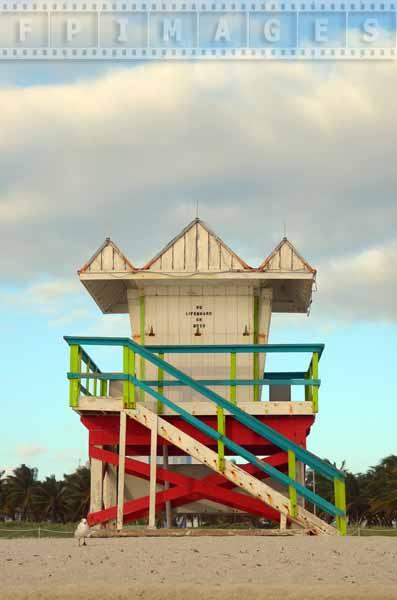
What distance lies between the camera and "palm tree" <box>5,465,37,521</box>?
318ft

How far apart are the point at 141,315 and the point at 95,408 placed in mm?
3467

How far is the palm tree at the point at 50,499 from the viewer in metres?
94.4

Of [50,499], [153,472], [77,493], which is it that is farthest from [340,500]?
[50,499]

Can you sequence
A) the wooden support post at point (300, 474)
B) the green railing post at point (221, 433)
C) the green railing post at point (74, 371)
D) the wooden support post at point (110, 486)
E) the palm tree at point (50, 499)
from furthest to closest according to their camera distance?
the palm tree at point (50, 499) → the wooden support post at point (110, 486) → the wooden support post at point (300, 474) → the green railing post at point (74, 371) → the green railing post at point (221, 433)

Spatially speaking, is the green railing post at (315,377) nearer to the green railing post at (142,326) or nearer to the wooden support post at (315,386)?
the wooden support post at (315,386)

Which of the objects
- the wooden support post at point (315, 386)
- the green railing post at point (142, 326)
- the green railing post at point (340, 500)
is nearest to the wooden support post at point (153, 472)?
the green railing post at point (142, 326)

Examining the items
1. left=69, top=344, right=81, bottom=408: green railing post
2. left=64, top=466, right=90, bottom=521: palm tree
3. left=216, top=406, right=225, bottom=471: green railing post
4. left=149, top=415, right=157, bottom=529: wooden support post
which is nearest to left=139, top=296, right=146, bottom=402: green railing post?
left=69, top=344, right=81, bottom=408: green railing post

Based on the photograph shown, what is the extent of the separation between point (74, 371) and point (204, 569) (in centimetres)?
995

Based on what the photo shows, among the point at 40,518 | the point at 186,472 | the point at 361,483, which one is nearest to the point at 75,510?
the point at 40,518

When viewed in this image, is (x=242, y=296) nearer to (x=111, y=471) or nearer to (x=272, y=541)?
(x=111, y=471)

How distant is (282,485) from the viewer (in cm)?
2439

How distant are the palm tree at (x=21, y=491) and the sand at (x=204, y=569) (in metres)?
81.5

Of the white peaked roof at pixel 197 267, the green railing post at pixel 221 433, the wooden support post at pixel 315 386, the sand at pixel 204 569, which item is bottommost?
the sand at pixel 204 569

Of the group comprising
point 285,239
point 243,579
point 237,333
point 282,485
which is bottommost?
point 243,579
